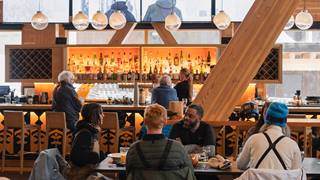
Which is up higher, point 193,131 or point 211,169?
point 193,131

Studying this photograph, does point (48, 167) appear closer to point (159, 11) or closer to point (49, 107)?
point (49, 107)

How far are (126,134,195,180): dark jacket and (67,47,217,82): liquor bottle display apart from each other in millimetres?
7658

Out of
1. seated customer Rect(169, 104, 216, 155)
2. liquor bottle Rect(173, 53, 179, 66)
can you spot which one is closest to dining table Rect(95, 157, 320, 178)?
seated customer Rect(169, 104, 216, 155)

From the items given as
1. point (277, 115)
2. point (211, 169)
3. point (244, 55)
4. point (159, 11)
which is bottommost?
point (211, 169)

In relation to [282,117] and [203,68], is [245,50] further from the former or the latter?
→ [203,68]

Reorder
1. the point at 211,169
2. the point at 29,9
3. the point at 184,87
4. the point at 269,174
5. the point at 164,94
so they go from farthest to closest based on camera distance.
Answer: the point at 29,9
the point at 184,87
the point at 164,94
the point at 211,169
the point at 269,174

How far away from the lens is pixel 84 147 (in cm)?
501

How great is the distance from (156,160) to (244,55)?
3.40 metres

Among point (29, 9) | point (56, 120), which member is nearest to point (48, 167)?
point (56, 120)

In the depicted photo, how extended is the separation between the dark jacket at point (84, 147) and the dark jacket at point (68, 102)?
4138mm

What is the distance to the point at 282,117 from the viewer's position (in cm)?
469

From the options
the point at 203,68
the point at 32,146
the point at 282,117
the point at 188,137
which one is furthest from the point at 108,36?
the point at 282,117

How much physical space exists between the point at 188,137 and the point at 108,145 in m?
3.67

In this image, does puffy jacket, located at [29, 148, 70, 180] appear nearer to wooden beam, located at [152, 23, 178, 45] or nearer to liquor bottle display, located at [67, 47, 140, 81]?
liquor bottle display, located at [67, 47, 140, 81]
